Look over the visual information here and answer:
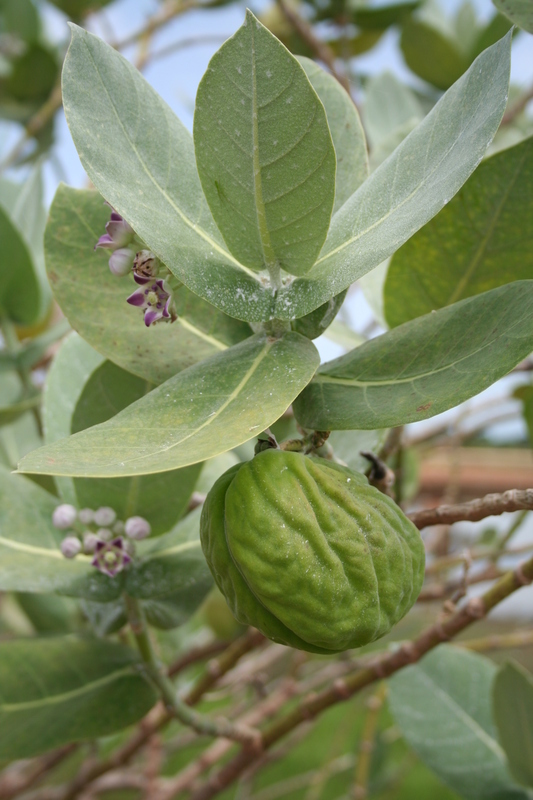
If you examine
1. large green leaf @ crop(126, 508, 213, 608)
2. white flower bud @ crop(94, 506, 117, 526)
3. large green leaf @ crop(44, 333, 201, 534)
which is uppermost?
large green leaf @ crop(44, 333, 201, 534)

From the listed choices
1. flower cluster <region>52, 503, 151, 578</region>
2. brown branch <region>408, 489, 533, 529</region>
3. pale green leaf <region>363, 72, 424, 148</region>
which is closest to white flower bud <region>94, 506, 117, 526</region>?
flower cluster <region>52, 503, 151, 578</region>

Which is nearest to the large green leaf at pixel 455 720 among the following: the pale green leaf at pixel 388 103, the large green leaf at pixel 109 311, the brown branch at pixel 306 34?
the large green leaf at pixel 109 311

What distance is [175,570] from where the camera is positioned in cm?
63

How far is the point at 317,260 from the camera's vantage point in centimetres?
46

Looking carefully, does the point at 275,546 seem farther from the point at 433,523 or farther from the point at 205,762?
the point at 205,762

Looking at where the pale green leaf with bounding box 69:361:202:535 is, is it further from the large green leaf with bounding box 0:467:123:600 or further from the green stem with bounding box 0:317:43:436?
the green stem with bounding box 0:317:43:436

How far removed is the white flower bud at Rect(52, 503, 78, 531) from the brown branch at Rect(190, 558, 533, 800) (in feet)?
1.07

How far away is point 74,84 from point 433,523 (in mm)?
379

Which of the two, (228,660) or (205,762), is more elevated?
(228,660)

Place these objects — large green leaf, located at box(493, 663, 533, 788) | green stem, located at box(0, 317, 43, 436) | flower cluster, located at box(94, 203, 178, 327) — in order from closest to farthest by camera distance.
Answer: flower cluster, located at box(94, 203, 178, 327), large green leaf, located at box(493, 663, 533, 788), green stem, located at box(0, 317, 43, 436)

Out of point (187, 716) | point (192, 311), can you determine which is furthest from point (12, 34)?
point (187, 716)

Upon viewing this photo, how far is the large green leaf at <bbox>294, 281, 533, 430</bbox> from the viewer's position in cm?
40

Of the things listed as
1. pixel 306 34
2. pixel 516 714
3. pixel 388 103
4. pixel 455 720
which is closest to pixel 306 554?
pixel 516 714

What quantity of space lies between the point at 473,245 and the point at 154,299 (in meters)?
0.26
